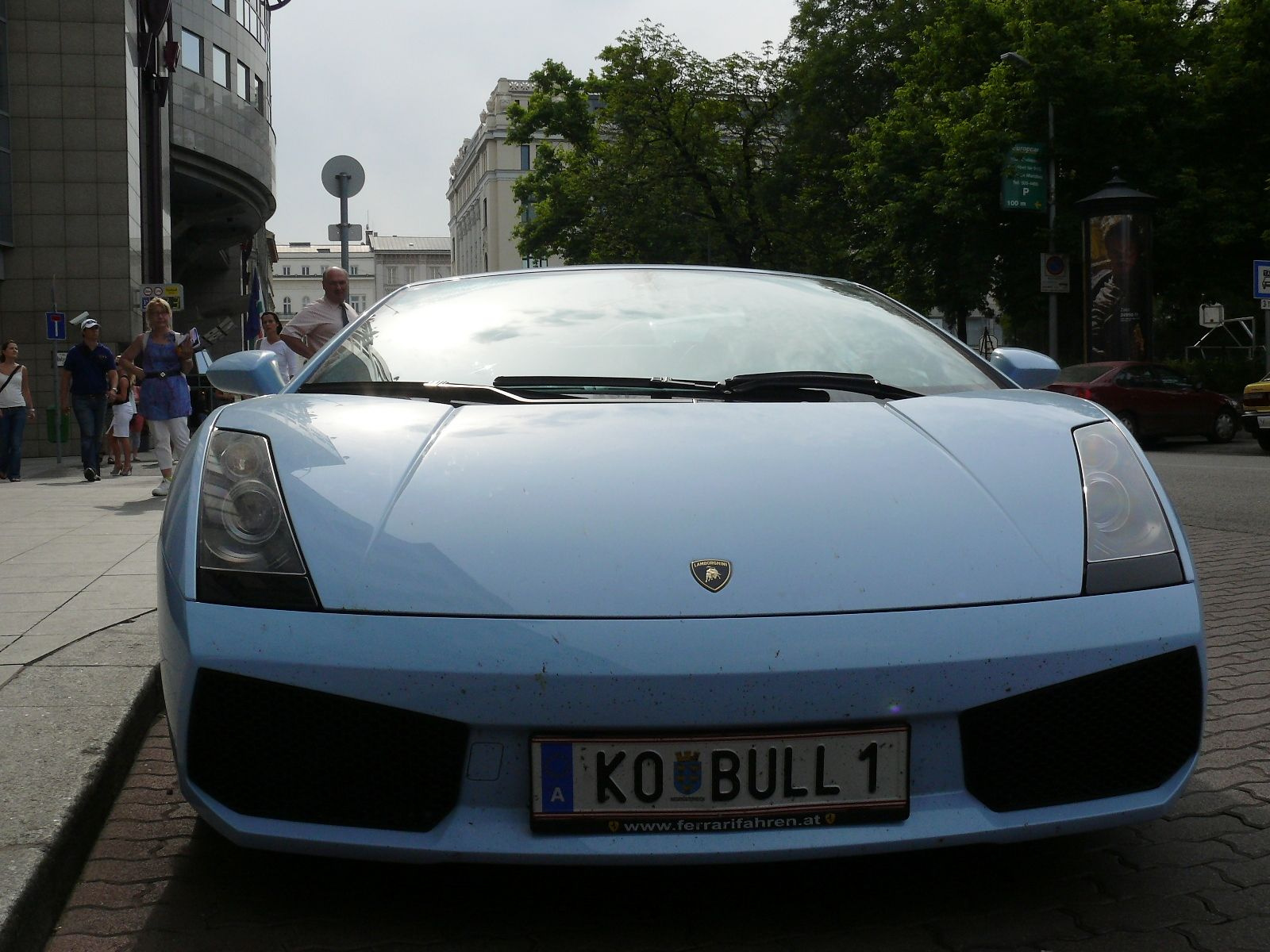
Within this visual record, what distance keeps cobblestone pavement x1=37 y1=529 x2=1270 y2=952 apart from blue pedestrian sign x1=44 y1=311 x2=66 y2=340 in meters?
18.4

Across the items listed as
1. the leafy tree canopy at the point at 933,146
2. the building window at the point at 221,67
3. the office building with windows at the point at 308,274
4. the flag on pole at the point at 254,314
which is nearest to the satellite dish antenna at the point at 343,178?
the leafy tree canopy at the point at 933,146

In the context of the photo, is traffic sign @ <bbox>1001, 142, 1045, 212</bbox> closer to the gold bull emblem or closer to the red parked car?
the red parked car

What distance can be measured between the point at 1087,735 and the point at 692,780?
2.08 feet

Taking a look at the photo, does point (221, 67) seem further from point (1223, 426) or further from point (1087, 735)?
point (1087, 735)

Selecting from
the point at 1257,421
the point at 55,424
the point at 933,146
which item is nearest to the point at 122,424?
the point at 55,424

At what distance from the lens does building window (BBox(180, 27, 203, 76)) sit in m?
35.9

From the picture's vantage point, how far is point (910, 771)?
208 centimetres

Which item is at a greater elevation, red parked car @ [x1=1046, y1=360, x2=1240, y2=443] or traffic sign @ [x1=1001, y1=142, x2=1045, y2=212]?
traffic sign @ [x1=1001, y1=142, x2=1045, y2=212]

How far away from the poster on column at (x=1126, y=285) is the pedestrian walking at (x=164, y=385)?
18063 mm

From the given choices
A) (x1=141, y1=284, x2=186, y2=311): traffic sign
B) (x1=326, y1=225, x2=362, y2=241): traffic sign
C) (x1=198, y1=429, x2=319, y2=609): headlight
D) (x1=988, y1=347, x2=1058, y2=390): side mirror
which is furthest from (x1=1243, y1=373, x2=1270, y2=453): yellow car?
(x1=198, y1=429, x2=319, y2=609): headlight

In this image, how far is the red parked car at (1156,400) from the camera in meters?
20.4

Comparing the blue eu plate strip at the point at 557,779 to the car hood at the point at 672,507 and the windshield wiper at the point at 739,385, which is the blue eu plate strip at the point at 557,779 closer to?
the car hood at the point at 672,507

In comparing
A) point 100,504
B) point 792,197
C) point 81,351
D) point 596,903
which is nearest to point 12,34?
point 81,351

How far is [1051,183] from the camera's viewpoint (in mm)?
28438
